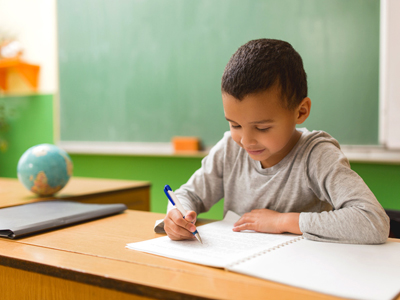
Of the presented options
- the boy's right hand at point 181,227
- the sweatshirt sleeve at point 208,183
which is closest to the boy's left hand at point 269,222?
the boy's right hand at point 181,227

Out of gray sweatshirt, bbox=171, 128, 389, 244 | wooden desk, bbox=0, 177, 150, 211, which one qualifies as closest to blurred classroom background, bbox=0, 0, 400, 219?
wooden desk, bbox=0, 177, 150, 211

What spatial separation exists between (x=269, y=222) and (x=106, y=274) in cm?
40

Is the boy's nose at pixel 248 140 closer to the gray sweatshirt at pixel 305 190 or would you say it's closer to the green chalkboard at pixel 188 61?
the gray sweatshirt at pixel 305 190

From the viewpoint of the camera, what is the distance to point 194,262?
24.8 inches

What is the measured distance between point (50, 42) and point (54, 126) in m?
0.67

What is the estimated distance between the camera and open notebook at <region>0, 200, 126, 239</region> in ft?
2.85

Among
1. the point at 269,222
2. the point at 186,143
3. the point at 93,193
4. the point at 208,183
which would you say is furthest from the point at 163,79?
the point at 269,222

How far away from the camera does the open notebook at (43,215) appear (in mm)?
870

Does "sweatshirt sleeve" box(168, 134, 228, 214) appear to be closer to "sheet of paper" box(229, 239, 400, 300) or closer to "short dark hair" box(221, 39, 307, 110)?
"short dark hair" box(221, 39, 307, 110)

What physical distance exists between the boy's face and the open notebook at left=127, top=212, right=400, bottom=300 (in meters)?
0.21

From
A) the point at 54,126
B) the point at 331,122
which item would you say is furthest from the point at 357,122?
the point at 54,126

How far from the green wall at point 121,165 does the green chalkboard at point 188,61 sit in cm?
15

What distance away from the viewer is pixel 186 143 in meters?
2.25

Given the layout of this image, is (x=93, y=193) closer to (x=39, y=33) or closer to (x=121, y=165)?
(x=121, y=165)
